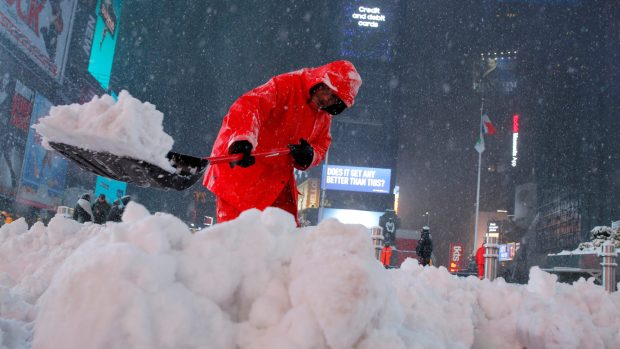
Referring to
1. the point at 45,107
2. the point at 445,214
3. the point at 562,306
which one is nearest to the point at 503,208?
the point at 445,214

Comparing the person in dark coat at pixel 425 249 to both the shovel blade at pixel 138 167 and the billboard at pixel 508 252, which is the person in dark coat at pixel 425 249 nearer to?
the shovel blade at pixel 138 167

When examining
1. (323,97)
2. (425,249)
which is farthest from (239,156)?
(425,249)

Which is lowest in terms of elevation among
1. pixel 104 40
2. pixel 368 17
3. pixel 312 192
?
pixel 312 192

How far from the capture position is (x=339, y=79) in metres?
3.35

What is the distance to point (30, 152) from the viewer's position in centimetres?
2053

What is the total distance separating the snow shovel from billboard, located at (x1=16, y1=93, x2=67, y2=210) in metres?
18.9

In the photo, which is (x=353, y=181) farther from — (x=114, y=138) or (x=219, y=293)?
(x=219, y=293)

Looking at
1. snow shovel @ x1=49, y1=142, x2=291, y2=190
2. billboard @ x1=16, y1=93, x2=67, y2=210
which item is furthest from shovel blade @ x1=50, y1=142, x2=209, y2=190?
billboard @ x1=16, y1=93, x2=67, y2=210

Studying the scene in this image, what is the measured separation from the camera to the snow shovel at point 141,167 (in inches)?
96.0

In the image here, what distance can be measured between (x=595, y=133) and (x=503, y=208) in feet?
108

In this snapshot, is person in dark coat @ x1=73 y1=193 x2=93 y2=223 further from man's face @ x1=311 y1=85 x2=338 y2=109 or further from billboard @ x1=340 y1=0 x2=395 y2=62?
billboard @ x1=340 y1=0 x2=395 y2=62

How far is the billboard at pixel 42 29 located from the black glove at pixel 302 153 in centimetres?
1909

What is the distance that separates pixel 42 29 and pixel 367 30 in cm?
2638

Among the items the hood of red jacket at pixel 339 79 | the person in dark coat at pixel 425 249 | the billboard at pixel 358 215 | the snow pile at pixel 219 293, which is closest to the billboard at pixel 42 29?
the person in dark coat at pixel 425 249
